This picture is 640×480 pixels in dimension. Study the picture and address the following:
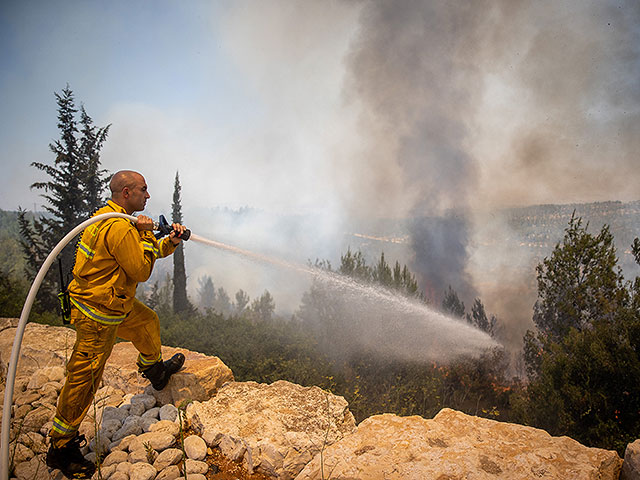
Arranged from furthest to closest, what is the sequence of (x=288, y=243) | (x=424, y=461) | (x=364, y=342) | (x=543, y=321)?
(x=288, y=243) < (x=543, y=321) < (x=364, y=342) < (x=424, y=461)

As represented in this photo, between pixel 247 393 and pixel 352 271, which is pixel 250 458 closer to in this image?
pixel 247 393

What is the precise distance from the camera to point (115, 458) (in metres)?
3.00

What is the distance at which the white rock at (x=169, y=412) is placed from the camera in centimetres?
362

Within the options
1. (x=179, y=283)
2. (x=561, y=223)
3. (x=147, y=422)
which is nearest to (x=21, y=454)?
(x=147, y=422)

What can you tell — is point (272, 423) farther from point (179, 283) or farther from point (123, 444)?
point (179, 283)

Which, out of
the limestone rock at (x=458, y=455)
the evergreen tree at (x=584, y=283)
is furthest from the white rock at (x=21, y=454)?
the evergreen tree at (x=584, y=283)

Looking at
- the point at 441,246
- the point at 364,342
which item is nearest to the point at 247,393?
the point at 364,342

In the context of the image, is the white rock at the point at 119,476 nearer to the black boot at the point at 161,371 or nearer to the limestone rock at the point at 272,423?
the limestone rock at the point at 272,423

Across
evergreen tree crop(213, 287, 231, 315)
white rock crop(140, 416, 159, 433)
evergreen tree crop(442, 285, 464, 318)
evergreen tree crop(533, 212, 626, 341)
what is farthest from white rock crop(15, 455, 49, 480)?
evergreen tree crop(213, 287, 231, 315)

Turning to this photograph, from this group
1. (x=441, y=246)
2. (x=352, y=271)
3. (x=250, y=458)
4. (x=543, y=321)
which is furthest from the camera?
(x=441, y=246)

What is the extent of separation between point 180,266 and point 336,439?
1581cm

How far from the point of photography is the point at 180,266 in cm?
Result: 1711

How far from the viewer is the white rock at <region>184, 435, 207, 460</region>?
3088 mm

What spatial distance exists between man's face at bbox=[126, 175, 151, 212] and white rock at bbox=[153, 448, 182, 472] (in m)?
2.39
